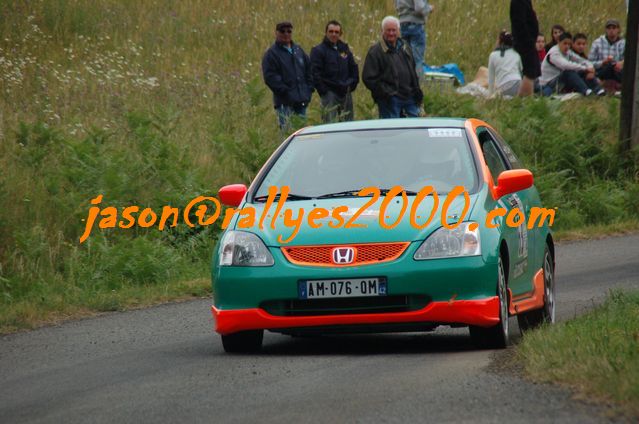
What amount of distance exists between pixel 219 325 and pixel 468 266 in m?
1.71

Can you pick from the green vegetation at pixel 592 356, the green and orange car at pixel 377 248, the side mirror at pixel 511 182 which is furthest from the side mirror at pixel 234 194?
the green vegetation at pixel 592 356

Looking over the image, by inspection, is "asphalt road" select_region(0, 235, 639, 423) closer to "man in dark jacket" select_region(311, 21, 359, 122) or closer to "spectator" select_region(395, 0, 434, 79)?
"man in dark jacket" select_region(311, 21, 359, 122)

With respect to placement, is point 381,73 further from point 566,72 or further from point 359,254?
point 359,254

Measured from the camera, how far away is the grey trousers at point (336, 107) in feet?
67.7

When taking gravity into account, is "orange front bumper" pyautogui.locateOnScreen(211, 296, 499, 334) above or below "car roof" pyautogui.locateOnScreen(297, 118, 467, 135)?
below

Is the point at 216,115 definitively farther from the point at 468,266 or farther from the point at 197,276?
the point at 468,266

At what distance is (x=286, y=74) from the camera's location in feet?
66.9

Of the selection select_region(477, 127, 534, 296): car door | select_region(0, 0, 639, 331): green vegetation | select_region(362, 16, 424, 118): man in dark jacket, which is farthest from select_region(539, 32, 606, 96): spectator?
select_region(477, 127, 534, 296): car door

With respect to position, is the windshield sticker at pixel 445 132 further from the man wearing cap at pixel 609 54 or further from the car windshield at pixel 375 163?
the man wearing cap at pixel 609 54

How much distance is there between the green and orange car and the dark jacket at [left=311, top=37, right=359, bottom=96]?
33.3 ft

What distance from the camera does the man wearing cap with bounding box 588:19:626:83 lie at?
93.0 ft

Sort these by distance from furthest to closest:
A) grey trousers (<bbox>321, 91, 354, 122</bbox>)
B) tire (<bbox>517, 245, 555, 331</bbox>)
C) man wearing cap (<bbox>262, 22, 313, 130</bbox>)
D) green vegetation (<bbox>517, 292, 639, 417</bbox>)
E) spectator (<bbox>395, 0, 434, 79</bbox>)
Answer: spectator (<bbox>395, 0, 434, 79</bbox>) → grey trousers (<bbox>321, 91, 354, 122</bbox>) → man wearing cap (<bbox>262, 22, 313, 130</bbox>) → tire (<bbox>517, 245, 555, 331</bbox>) → green vegetation (<bbox>517, 292, 639, 417</bbox>)

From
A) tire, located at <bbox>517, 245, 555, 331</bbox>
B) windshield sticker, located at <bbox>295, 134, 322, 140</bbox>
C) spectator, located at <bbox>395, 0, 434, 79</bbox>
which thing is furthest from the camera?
spectator, located at <bbox>395, 0, 434, 79</bbox>

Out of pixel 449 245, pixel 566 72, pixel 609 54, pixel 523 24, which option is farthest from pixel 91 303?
pixel 609 54
